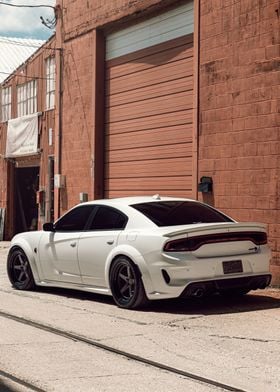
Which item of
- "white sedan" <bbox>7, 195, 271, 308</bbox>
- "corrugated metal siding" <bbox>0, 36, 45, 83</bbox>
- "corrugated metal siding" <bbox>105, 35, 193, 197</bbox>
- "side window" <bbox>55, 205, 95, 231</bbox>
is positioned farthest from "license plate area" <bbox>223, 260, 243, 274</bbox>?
"corrugated metal siding" <bbox>0, 36, 45, 83</bbox>

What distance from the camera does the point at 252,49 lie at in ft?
36.9

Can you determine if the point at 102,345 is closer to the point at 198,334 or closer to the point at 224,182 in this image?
the point at 198,334

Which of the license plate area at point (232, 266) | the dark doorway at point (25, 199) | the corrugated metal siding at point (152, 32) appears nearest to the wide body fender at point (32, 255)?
the license plate area at point (232, 266)

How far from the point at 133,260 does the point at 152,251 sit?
36 centimetres

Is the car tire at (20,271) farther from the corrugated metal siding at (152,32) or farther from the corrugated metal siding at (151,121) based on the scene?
the corrugated metal siding at (152,32)

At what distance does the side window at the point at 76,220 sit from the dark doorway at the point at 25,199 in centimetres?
1331

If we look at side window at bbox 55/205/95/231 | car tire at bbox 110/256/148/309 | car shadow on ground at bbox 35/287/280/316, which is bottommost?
car shadow on ground at bbox 35/287/280/316

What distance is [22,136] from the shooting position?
22031 mm

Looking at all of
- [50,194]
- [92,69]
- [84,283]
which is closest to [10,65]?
[50,194]

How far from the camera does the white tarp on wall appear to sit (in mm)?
20953

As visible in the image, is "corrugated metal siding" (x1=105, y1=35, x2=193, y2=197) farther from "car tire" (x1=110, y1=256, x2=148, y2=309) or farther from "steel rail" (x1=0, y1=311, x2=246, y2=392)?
"steel rail" (x1=0, y1=311, x2=246, y2=392)

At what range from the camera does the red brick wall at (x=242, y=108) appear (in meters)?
10.8

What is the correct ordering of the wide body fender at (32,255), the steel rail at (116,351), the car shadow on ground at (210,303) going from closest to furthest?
the steel rail at (116,351) → the car shadow on ground at (210,303) → the wide body fender at (32,255)

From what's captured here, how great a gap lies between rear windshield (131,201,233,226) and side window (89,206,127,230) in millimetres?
265
